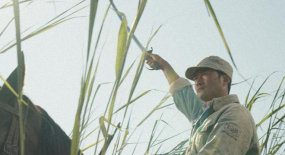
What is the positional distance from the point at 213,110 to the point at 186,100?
0.51m

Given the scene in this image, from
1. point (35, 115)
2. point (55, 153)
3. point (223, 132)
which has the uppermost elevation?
point (35, 115)

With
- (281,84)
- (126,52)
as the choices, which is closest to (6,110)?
(126,52)

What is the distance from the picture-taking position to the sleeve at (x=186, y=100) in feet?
7.13

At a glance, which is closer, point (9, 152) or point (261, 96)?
point (9, 152)

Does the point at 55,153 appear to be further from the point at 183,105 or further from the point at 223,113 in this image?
the point at 183,105

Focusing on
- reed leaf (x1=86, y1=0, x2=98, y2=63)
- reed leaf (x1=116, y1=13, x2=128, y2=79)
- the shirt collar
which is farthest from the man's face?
reed leaf (x1=86, y1=0, x2=98, y2=63)

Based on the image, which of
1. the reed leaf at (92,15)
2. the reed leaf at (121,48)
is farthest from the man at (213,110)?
the reed leaf at (92,15)

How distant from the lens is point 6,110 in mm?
1252

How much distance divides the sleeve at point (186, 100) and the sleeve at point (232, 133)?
63 cm

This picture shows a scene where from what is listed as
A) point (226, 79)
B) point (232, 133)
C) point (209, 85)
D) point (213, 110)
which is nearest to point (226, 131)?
point (232, 133)

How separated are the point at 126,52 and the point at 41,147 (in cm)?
79

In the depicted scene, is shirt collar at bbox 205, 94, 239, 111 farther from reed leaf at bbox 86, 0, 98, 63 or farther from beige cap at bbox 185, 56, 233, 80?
reed leaf at bbox 86, 0, 98, 63

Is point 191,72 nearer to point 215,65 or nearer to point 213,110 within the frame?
point 215,65

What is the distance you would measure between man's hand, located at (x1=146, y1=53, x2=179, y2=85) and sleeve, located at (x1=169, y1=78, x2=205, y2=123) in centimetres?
7
